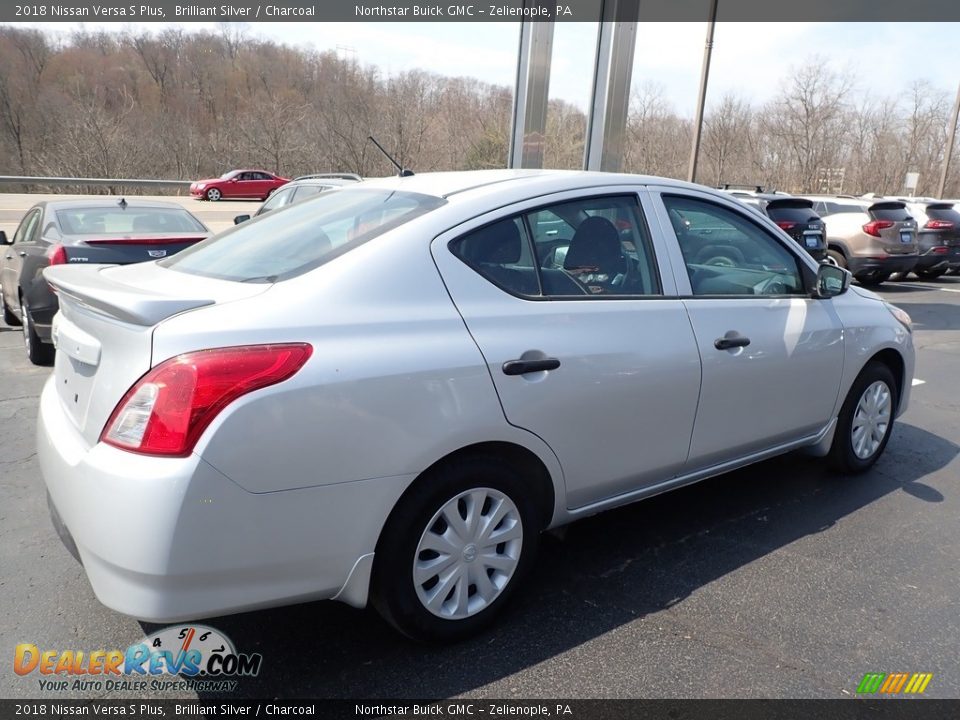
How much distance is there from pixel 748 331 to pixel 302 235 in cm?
205

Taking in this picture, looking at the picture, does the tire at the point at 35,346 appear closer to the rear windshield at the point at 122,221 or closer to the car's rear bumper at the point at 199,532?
the rear windshield at the point at 122,221

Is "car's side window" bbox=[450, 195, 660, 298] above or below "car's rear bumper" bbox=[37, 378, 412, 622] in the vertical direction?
above

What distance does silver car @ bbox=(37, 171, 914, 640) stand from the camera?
2.09 metres

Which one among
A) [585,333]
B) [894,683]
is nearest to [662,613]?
[894,683]

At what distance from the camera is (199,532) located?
2047 millimetres

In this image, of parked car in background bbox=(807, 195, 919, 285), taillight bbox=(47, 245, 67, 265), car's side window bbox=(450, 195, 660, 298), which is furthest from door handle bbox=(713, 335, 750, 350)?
parked car in background bbox=(807, 195, 919, 285)

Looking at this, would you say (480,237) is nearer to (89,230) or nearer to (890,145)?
(89,230)

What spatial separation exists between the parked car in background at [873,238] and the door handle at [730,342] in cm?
1235

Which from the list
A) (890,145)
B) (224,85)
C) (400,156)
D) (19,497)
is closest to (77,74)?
(224,85)

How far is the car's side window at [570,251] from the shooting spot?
108 inches

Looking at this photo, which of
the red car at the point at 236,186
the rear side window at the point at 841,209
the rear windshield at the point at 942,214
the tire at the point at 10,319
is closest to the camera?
the tire at the point at 10,319

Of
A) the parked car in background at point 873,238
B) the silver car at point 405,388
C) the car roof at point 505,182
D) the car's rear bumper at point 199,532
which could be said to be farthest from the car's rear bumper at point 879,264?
the car's rear bumper at point 199,532

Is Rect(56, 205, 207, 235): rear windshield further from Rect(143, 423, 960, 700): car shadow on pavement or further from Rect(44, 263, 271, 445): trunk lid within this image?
Rect(143, 423, 960, 700): car shadow on pavement

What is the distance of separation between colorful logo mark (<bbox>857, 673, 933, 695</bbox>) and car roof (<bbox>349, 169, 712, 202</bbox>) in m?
2.14
